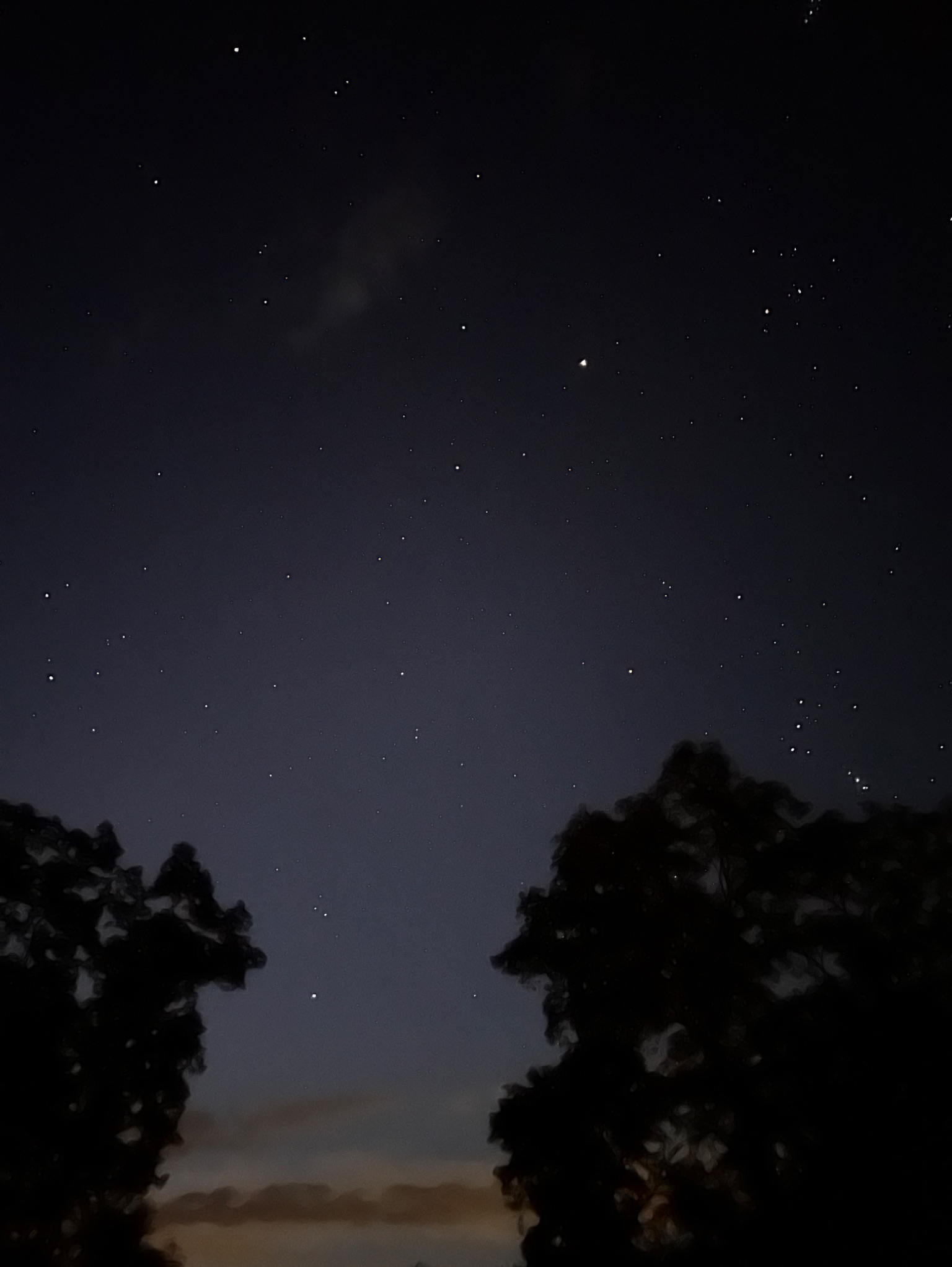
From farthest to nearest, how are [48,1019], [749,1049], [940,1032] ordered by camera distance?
1. [48,1019]
2. [749,1049]
3. [940,1032]

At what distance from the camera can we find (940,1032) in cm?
1122

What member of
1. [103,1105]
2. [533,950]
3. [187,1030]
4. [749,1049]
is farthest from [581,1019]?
[103,1105]

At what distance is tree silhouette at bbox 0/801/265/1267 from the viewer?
12750 millimetres

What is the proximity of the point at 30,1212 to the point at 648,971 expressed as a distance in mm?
8601

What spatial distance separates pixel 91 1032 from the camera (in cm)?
1338

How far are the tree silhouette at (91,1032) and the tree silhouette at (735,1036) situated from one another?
464 cm

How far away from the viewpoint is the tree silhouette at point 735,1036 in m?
11.1

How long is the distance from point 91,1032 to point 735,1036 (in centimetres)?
861

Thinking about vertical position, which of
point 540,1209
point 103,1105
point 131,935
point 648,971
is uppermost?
point 131,935

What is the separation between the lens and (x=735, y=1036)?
12.3m

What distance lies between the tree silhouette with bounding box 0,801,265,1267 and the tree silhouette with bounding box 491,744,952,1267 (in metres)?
4.64

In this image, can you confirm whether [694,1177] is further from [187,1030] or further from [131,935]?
[131,935]

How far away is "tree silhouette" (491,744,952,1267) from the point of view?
36.4ft

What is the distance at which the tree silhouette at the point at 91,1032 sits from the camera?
12.8m
